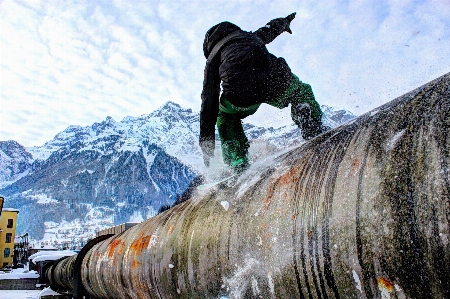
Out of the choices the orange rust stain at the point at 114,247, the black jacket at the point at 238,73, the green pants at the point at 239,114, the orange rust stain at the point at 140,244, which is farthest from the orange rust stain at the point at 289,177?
the green pants at the point at 239,114

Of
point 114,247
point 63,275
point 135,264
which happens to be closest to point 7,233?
point 63,275

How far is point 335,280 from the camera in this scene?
0.61m

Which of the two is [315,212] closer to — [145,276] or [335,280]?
[335,280]

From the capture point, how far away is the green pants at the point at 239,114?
9.40 ft

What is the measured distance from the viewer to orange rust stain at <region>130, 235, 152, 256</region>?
55.7 inches

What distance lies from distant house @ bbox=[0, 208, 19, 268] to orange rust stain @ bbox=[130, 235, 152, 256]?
63.4 metres

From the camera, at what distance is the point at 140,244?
4.80ft

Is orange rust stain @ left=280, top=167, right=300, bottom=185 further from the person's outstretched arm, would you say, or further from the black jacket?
the person's outstretched arm

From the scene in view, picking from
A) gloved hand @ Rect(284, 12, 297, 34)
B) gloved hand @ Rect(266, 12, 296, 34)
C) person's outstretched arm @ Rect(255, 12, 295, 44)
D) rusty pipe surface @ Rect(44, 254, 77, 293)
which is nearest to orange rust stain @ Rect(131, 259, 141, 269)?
rusty pipe surface @ Rect(44, 254, 77, 293)

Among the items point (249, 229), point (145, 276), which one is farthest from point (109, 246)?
point (249, 229)

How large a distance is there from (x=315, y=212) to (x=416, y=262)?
0.20 metres

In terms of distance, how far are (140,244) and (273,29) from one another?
2467mm

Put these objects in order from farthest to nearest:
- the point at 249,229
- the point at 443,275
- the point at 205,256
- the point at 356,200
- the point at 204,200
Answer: the point at 204,200 < the point at 205,256 < the point at 249,229 < the point at 356,200 < the point at 443,275

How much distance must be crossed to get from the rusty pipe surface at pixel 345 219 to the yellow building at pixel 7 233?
6415 centimetres
